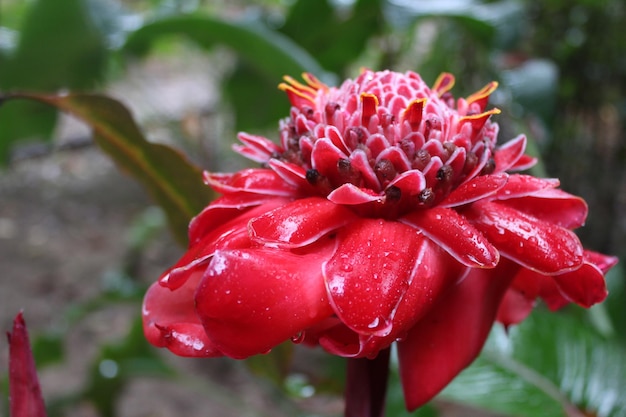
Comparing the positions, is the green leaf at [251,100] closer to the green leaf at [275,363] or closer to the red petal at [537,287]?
the green leaf at [275,363]

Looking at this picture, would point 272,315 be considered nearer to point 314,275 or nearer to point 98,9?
point 314,275

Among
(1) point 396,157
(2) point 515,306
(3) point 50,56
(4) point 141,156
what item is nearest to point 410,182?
(1) point 396,157

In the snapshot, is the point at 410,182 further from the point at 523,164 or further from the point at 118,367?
the point at 118,367

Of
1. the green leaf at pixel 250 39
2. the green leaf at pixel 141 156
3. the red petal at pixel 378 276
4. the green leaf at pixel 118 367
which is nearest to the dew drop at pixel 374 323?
the red petal at pixel 378 276

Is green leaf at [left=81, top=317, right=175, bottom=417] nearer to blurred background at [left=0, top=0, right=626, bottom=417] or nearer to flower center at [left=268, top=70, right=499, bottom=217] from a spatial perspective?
blurred background at [left=0, top=0, right=626, bottom=417]

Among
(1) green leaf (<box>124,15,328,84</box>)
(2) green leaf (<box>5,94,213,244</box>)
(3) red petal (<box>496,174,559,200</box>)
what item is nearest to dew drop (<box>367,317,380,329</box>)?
(3) red petal (<box>496,174,559,200</box>)

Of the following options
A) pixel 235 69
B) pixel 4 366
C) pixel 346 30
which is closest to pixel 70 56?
pixel 235 69

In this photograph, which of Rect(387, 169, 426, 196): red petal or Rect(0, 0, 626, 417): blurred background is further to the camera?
Rect(0, 0, 626, 417): blurred background
